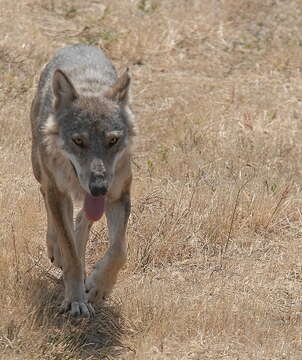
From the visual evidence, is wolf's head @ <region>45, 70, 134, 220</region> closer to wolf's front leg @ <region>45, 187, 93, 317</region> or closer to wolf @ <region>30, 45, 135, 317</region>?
wolf @ <region>30, 45, 135, 317</region>

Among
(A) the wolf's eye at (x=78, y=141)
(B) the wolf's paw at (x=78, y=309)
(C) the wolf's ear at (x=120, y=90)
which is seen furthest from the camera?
(C) the wolf's ear at (x=120, y=90)

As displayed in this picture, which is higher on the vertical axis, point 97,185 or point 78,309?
point 97,185

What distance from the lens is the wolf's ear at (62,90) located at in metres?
6.11

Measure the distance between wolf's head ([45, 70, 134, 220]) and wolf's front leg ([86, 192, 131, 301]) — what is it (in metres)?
0.38

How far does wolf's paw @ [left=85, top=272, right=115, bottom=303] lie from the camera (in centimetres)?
616

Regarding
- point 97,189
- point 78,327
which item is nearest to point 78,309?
point 78,327

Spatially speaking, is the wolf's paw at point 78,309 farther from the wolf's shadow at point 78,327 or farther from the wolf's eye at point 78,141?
the wolf's eye at point 78,141

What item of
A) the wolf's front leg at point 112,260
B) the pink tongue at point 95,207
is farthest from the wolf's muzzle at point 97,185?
the wolf's front leg at point 112,260

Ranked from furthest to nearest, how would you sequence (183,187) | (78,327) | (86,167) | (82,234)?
(183,187) < (82,234) < (78,327) < (86,167)

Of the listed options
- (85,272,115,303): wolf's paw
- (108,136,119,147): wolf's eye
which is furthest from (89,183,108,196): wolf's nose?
(85,272,115,303): wolf's paw

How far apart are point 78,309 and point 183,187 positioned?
272cm

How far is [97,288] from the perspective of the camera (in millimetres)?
6180

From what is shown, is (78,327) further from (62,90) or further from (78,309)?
(62,90)

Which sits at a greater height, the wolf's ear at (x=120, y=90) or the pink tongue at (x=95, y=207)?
the wolf's ear at (x=120, y=90)
